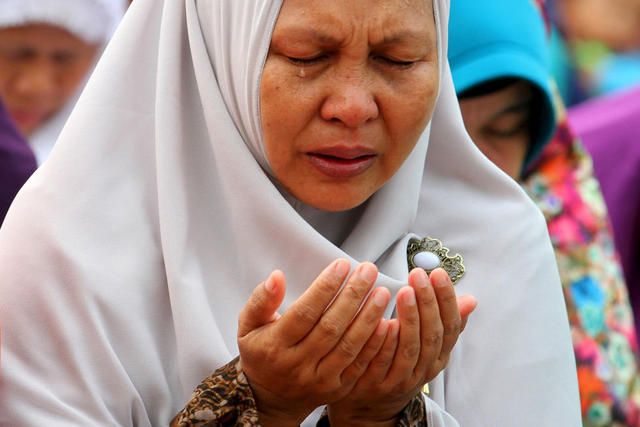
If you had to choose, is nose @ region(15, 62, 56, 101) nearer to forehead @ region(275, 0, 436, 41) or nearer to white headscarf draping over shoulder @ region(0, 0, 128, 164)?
white headscarf draping over shoulder @ region(0, 0, 128, 164)

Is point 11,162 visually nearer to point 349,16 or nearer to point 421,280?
point 349,16

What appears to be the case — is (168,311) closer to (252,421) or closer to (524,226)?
(252,421)

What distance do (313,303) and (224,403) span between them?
0.31 metres

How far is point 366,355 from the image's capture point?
198cm

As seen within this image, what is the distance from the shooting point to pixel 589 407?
353 cm

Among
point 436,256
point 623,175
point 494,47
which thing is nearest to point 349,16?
point 436,256

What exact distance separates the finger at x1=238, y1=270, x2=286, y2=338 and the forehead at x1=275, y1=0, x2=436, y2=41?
1.70 ft

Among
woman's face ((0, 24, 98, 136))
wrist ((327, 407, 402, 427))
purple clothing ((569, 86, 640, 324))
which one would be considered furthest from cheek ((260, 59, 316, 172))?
purple clothing ((569, 86, 640, 324))

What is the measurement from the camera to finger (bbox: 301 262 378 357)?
6.22 feet

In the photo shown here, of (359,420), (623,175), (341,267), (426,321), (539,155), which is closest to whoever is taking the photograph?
(341,267)

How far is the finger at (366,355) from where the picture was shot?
6.41 feet

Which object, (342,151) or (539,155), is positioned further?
(539,155)

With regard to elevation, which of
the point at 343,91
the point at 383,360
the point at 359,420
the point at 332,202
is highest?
the point at 343,91

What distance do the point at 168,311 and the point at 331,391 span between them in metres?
0.47
